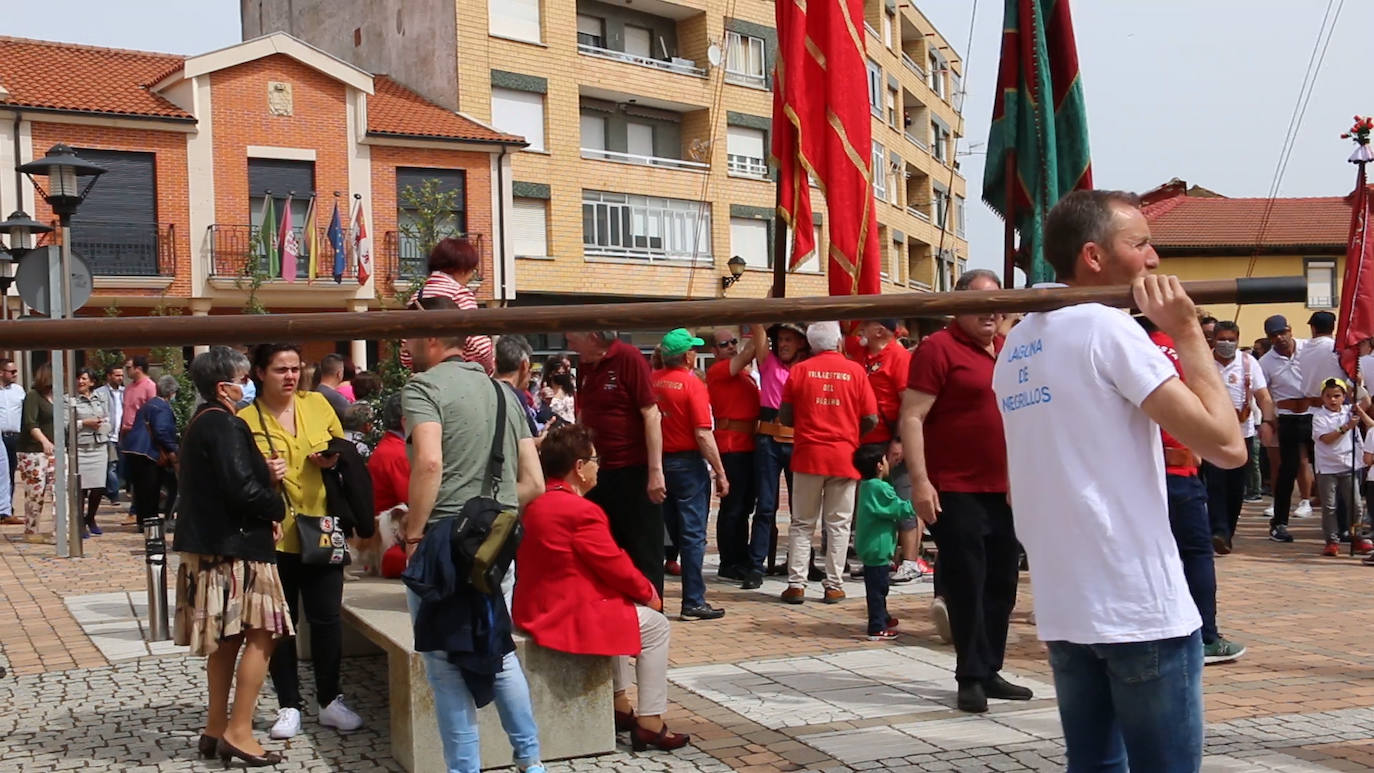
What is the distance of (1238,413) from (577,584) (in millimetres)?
7747

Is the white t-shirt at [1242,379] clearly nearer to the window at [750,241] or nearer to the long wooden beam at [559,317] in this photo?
the long wooden beam at [559,317]

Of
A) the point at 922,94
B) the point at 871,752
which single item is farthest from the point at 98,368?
the point at 922,94

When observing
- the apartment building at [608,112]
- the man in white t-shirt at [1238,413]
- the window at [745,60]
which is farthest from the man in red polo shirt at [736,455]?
the window at [745,60]

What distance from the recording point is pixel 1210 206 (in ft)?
174

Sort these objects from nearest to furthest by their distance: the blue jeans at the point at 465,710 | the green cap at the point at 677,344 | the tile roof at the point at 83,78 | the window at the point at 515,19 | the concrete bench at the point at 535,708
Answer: the blue jeans at the point at 465,710, the concrete bench at the point at 535,708, the green cap at the point at 677,344, the tile roof at the point at 83,78, the window at the point at 515,19

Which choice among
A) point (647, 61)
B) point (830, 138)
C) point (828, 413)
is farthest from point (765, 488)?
point (647, 61)

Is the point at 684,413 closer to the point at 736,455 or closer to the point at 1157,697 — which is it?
the point at 736,455

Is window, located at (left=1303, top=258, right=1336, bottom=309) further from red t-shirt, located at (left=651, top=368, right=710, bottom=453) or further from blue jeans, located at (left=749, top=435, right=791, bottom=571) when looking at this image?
red t-shirt, located at (left=651, top=368, right=710, bottom=453)

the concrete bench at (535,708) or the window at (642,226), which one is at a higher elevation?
the window at (642,226)

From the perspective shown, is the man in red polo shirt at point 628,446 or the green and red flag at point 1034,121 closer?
the green and red flag at point 1034,121

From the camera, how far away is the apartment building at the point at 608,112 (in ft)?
118

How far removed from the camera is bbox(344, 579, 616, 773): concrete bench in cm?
525

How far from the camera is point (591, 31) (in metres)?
38.8

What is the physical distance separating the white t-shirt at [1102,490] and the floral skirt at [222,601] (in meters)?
3.47
